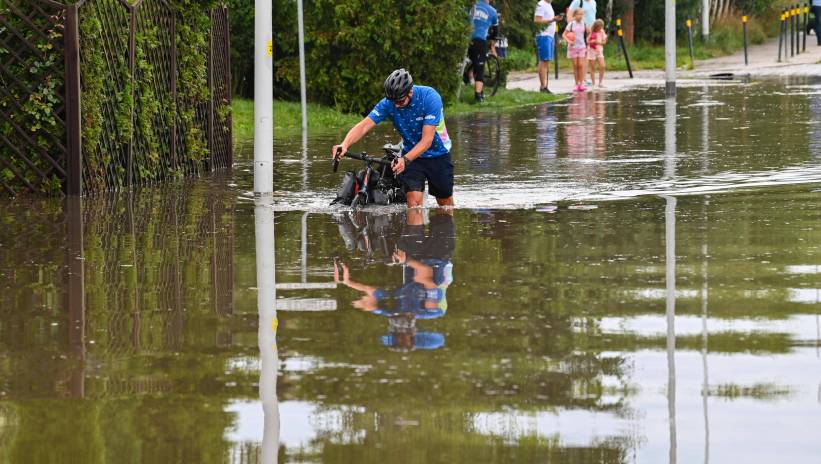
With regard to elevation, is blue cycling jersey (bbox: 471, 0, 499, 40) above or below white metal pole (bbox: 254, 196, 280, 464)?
above

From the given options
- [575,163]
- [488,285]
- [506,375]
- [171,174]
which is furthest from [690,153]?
[506,375]

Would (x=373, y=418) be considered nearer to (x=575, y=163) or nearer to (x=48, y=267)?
(x=48, y=267)

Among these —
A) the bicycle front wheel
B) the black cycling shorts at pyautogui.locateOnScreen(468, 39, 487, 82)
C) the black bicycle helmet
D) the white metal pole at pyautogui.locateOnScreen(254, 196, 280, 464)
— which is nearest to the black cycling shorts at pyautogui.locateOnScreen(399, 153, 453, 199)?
the black bicycle helmet

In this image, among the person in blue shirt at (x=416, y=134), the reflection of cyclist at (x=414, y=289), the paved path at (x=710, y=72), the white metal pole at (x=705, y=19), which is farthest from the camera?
the white metal pole at (x=705, y=19)

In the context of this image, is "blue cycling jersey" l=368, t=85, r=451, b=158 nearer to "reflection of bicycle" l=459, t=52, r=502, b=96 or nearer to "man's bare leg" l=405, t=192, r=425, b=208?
"man's bare leg" l=405, t=192, r=425, b=208

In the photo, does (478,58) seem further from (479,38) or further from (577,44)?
(577,44)

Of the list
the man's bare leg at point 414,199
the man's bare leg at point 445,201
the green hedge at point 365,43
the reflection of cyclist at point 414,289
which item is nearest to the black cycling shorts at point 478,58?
the green hedge at point 365,43

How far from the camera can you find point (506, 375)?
24.3 feet

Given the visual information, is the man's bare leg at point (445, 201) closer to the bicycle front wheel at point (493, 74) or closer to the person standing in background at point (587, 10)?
the bicycle front wheel at point (493, 74)

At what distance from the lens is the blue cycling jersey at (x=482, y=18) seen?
30.9 meters

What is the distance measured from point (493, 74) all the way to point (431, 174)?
19.2 m

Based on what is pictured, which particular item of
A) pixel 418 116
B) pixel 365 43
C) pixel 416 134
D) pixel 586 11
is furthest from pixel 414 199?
pixel 586 11

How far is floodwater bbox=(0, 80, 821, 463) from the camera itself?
6371 millimetres

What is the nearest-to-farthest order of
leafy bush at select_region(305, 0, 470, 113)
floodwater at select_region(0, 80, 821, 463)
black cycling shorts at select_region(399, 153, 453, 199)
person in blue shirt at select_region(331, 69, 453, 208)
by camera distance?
floodwater at select_region(0, 80, 821, 463) < person in blue shirt at select_region(331, 69, 453, 208) < black cycling shorts at select_region(399, 153, 453, 199) < leafy bush at select_region(305, 0, 470, 113)
